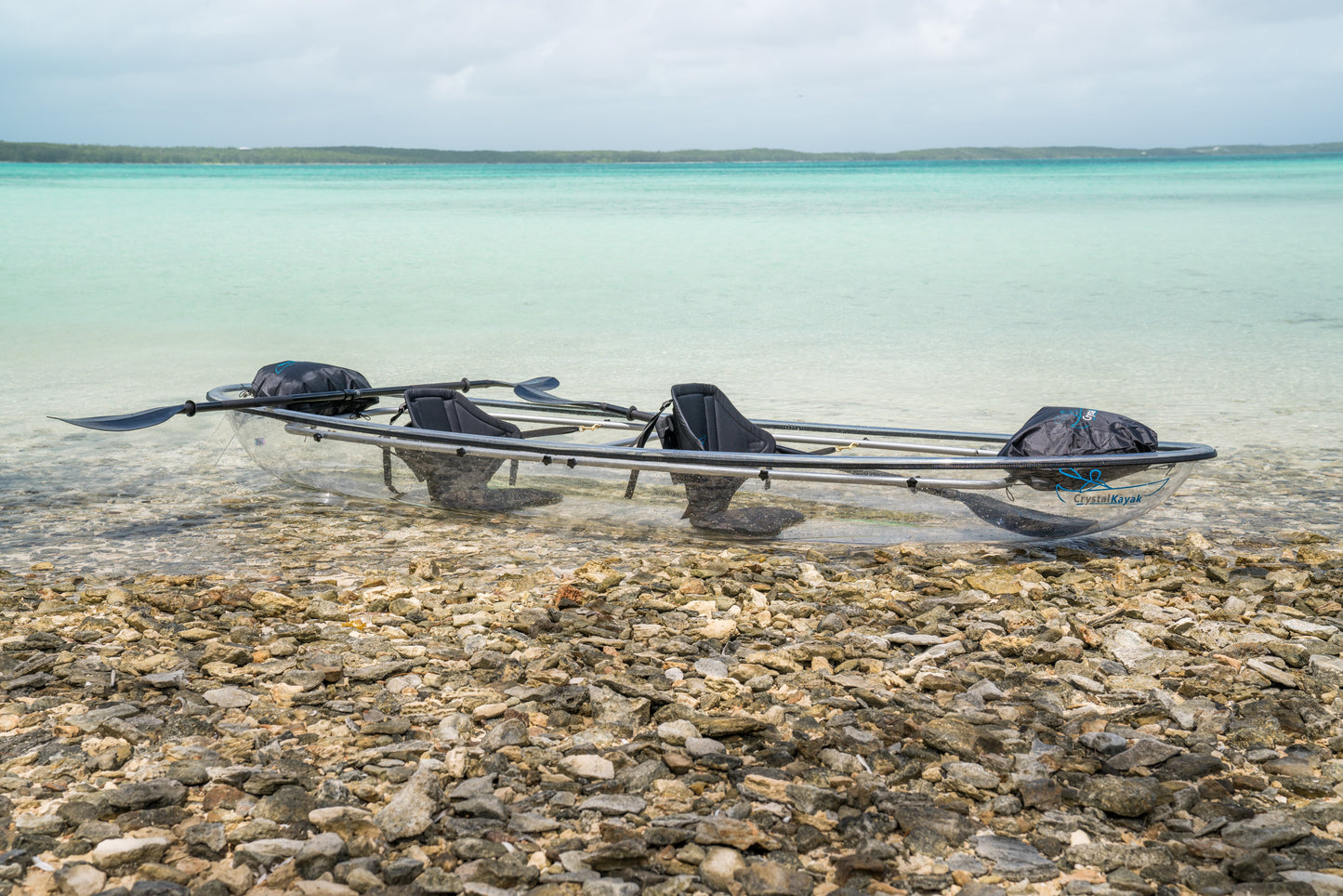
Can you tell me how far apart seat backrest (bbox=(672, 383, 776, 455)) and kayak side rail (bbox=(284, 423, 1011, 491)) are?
12.7 inches

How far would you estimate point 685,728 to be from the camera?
3.65 meters

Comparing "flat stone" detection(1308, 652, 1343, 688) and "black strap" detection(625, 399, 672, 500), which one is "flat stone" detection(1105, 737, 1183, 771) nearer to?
"flat stone" detection(1308, 652, 1343, 688)

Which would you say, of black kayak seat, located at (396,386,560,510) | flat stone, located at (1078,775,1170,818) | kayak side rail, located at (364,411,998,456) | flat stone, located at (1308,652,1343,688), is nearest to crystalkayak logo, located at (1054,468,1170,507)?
kayak side rail, located at (364,411,998,456)

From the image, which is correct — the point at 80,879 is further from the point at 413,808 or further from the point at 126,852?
the point at 413,808

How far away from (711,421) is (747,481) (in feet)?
1.94

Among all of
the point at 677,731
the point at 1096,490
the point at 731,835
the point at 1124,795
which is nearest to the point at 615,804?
the point at 731,835

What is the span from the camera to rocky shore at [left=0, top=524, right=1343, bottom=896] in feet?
9.53

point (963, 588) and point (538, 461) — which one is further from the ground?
point (538, 461)

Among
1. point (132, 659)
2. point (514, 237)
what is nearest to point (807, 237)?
point (514, 237)

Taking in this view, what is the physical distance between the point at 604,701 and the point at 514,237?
95.4 ft

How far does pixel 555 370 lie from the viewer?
42.9 feet

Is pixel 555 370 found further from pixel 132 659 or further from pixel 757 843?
pixel 757 843

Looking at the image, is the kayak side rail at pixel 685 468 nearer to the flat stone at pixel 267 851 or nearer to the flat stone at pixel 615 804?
the flat stone at pixel 615 804

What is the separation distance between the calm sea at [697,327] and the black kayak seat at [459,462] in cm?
125
